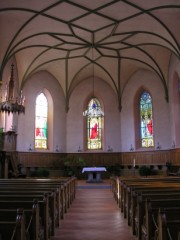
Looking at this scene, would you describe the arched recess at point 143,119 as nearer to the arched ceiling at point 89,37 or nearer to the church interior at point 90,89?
the church interior at point 90,89

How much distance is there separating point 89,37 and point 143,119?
945 centimetres

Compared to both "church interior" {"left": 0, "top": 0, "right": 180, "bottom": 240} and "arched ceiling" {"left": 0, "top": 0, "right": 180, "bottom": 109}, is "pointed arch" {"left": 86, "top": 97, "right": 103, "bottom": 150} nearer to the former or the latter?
"church interior" {"left": 0, "top": 0, "right": 180, "bottom": 240}

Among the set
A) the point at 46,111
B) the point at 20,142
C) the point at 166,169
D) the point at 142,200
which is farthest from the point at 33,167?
the point at 142,200

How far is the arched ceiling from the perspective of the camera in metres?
15.5

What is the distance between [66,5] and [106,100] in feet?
40.8

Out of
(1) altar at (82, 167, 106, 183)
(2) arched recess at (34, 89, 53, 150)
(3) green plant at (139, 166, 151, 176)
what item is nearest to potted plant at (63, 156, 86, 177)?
(1) altar at (82, 167, 106, 183)

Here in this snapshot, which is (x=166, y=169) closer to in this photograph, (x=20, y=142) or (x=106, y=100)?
(x=106, y=100)

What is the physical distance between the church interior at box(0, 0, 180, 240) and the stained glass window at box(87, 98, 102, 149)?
0.10 metres

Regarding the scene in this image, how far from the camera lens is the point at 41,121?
24922 mm

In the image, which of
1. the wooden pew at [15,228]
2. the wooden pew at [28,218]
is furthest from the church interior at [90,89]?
the wooden pew at [15,228]

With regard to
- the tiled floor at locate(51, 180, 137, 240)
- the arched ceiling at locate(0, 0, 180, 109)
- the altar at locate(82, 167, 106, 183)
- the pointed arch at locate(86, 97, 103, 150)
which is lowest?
the tiled floor at locate(51, 180, 137, 240)

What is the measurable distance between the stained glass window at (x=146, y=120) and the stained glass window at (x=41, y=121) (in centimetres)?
901

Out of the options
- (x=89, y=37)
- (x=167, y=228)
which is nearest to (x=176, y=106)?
(x=89, y=37)

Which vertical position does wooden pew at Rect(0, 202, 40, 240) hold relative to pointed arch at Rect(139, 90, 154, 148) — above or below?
below
